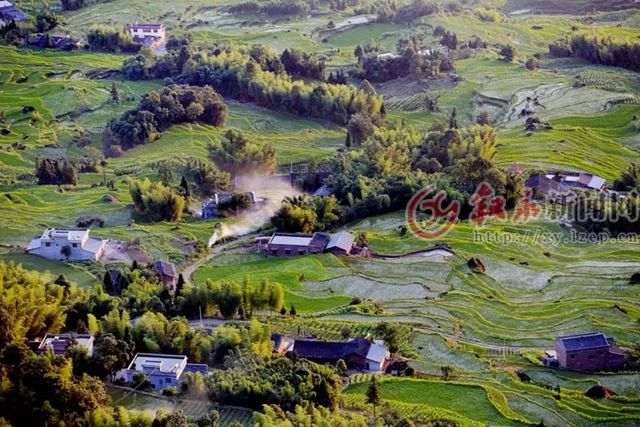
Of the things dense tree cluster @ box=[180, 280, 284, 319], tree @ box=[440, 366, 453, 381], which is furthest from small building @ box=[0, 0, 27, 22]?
tree @ box=[440, 366, 453, 381]

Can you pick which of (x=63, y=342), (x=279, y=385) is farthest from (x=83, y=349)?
(x=279, y=385)

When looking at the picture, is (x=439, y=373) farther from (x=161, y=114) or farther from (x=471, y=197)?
(x=161, y=114)

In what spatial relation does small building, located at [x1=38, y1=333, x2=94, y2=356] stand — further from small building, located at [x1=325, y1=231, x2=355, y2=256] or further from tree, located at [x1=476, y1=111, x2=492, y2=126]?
tree, located at [x1=476, y1=111, x2=492, y2=126]

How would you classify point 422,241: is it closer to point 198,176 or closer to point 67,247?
point 198,176

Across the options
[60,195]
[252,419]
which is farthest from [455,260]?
[60,195]

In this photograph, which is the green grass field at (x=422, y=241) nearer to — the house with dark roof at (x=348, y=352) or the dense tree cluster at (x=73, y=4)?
the house with dark roof at (x=348, y=352)

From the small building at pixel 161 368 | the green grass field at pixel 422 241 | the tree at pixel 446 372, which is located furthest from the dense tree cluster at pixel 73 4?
the tree at pixel 446 372
